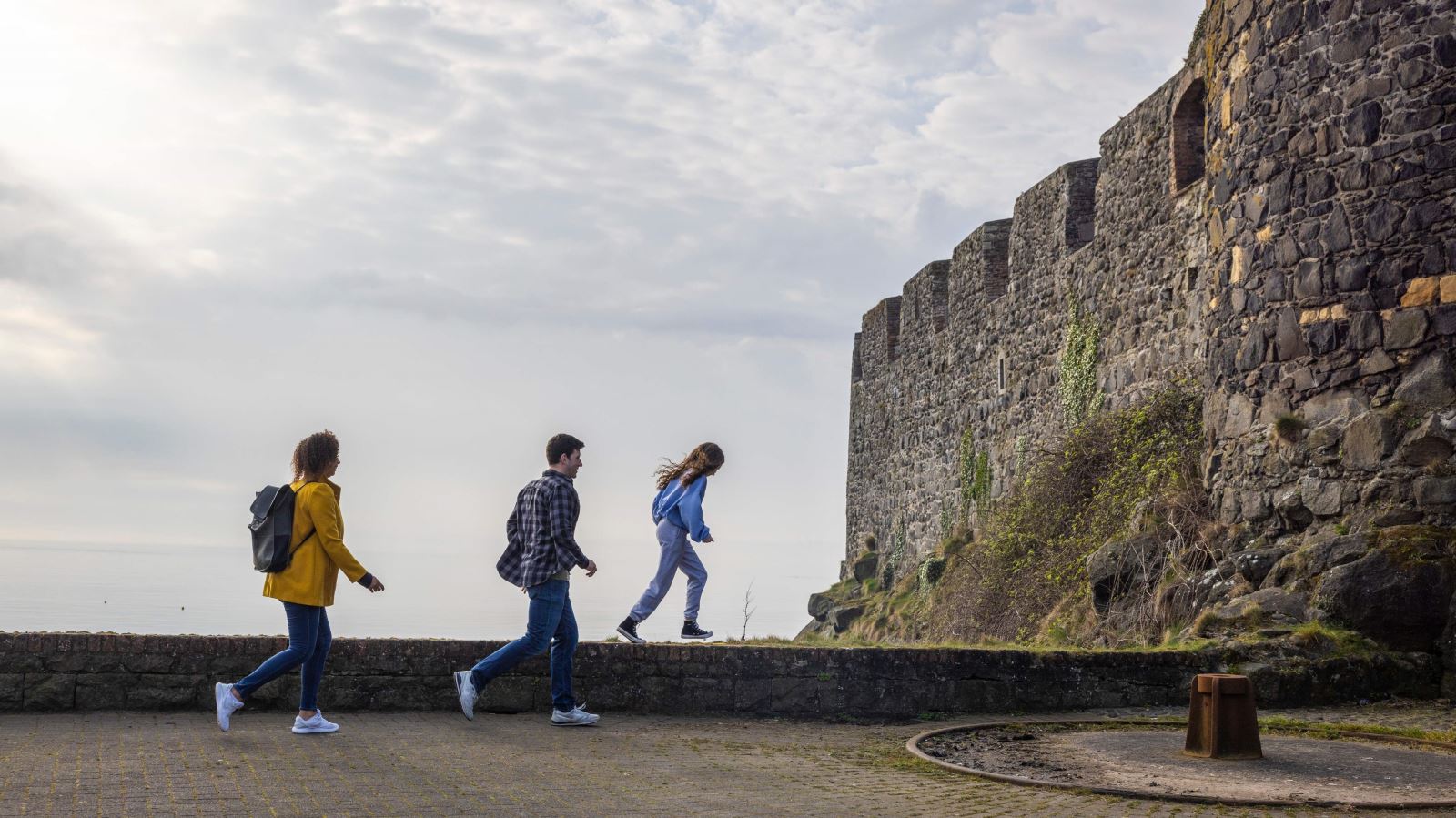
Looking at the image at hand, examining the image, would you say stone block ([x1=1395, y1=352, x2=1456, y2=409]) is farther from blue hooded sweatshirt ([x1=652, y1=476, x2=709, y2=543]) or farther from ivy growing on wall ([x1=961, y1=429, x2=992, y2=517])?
ivy growing on wall ([x1=961, y1=429, x2=992, y2=517])

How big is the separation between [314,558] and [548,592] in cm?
126

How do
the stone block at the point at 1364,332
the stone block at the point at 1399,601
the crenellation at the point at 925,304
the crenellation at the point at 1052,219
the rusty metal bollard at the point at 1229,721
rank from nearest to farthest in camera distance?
the rusty metal bollard at the point at 1229,721 → the stone block at the point at 1399,601 → the stone block at the point at 1364,332 → the crenellation at the point at 1052,219 → the crenellation at the point at 925,304

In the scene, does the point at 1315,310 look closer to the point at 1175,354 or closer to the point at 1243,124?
the point at 1243,124

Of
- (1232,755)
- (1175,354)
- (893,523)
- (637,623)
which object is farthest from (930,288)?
(1232,755)

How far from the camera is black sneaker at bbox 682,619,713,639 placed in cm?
878

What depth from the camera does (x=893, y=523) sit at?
24.4 metres

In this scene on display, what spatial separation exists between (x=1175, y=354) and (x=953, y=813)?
31.9 feet

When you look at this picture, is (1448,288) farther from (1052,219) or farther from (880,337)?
(880,337)

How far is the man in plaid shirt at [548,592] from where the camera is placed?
24.9 feet

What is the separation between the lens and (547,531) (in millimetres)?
7621

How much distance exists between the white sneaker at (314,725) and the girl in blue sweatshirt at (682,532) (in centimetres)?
205

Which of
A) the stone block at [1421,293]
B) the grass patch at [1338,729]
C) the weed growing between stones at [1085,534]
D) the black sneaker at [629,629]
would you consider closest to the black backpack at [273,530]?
the black sneaker at [629,629]

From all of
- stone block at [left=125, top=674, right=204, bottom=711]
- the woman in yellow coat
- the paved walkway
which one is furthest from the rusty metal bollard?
stone block at [left=125, top=674, right=204, bottom=711]

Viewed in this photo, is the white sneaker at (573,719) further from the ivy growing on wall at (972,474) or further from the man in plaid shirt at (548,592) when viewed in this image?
the ivy growing on wall at (972,474)
